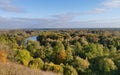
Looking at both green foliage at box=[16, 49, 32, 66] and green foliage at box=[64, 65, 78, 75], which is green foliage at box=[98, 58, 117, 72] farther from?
green foliage at box=[16, 49, 32, 66]

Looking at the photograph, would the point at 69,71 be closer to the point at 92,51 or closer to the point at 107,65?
the point at 107,65

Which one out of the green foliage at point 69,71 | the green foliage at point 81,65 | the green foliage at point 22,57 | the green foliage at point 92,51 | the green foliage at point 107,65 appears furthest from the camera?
the green foliage at point 92,51

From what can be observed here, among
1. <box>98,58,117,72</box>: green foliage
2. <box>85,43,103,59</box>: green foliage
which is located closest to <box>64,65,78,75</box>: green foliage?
<box>98,58,117,72</box>: green foliage

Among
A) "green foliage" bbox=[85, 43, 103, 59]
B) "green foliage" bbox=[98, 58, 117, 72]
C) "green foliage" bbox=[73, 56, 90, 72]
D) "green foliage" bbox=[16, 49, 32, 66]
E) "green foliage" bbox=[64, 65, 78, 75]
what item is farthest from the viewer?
"green foliage" bbox=[85, 43, 103, 59]

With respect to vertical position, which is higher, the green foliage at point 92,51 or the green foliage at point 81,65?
the green foliage at point 92,51

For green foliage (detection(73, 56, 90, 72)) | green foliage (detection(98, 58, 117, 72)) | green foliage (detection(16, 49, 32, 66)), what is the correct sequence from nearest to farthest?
green foliage (detection(16, 49, 32, 66))
green foliage (detection(73, 56, 90, 72))
green foliage (detection(98, 58, 117, 72))

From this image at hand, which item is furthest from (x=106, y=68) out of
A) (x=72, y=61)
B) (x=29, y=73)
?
(x=29, y=73)

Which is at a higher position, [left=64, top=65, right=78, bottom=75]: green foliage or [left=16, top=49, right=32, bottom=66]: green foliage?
[left=16, top=49, right=32, bottom=66]: green foliage

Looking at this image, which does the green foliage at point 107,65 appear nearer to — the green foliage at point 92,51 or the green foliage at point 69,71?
the green foliage at point 92,51

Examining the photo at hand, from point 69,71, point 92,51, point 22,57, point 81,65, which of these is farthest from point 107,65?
point 22,57

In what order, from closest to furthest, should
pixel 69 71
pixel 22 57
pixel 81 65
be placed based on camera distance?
pixel 69 71
pixel 81 65
pixel 22 57

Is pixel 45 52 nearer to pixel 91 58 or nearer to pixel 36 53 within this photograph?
pixel 36 53

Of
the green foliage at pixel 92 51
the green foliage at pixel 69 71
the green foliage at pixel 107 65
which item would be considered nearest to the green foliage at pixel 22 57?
the green foliage at pixel 69 71
